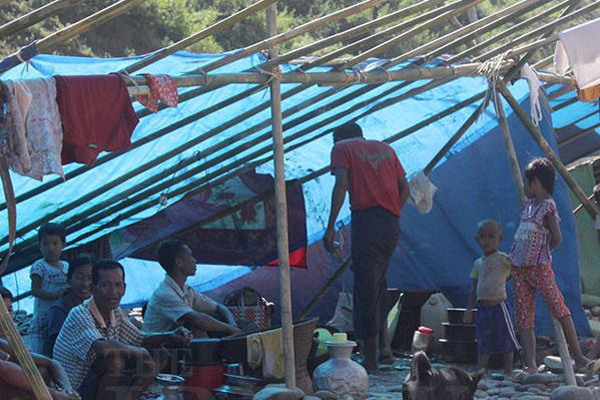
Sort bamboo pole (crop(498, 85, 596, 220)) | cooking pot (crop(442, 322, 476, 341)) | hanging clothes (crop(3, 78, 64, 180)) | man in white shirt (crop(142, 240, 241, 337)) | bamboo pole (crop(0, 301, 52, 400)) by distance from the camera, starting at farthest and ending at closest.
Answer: cooking pot (crop(442, 322, 476, 341)) < bamboo pole (crop(498, 85, 596, 220)) < man in white shirt (crop(142, 240, 241, 337)) < hanging clothes (crop(3, 78, 64, 180)) < bamboo pole (crop(0, 301, 52, 400))

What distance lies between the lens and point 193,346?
5.40 m

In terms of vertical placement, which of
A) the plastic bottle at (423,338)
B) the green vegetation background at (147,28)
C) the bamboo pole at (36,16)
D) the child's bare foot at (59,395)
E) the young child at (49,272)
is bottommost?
the plastic bottle at (423,338)

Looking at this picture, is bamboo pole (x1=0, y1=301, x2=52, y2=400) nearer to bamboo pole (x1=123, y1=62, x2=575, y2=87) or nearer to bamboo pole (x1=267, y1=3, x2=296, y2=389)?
bamboo pole (x1=123, y1=62, x2=575, y2=87)

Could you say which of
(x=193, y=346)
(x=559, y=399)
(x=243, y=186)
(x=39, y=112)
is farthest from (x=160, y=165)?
(x=559, y=399)

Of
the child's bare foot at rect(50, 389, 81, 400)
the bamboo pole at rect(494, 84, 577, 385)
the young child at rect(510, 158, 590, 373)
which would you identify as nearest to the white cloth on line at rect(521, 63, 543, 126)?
the bamboo pole at rect(494, 84, 577, 385)

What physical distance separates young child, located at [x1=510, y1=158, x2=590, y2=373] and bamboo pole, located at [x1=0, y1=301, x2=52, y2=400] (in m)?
3.43

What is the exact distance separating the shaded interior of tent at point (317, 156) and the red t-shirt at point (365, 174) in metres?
0.42

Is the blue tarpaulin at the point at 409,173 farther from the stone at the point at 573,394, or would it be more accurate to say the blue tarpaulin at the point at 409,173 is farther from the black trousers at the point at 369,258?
the stone at the point at 573,394

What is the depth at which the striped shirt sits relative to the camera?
4.78 metres

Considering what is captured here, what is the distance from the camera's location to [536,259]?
6.44 m

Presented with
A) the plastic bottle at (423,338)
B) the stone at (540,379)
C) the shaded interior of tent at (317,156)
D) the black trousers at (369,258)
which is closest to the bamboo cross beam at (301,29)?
the shaded interior of tent at (317,156)

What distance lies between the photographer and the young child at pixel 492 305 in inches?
266

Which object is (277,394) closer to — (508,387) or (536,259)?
(508,387)

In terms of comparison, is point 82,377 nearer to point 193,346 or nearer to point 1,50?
point 193,346
